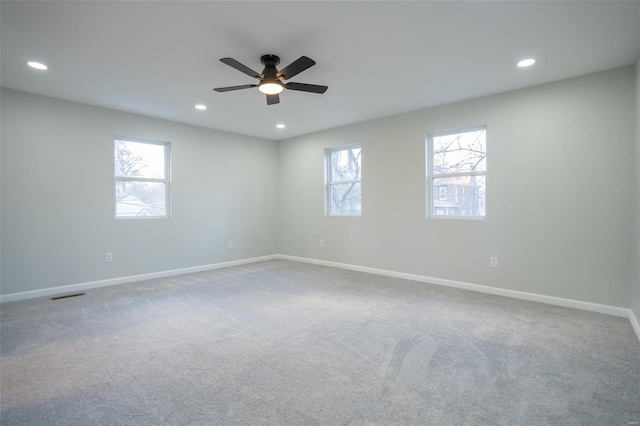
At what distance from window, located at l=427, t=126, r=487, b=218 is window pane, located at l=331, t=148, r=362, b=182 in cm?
131

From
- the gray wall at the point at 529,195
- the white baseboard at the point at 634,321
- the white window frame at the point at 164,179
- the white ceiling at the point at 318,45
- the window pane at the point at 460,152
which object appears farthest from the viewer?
the white window frame at the point at 164,179

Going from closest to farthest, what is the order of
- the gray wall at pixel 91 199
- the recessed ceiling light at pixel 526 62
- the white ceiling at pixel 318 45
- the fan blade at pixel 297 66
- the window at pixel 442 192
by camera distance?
1. the white ceiling at pixel 318 45
2. the fan blade at pixel 297 66
3. the recessed ceiling light at pixel 526 62
4. the gray wall at pixel 91 199
5. the window at pixel 442 192

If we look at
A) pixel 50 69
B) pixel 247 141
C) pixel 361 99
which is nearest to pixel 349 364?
pixel 361 99

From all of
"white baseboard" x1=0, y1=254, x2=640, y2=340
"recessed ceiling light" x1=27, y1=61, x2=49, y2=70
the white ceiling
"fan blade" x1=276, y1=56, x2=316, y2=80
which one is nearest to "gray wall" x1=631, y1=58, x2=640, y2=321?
"white baseboard" x1=0, y1=254, x2=640, y2=340

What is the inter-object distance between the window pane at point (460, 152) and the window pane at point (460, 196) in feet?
0.48

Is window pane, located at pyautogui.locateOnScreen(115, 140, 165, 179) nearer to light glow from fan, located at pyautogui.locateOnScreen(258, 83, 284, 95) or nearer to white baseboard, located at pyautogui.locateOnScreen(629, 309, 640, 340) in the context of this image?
light glow from fan, located at pyautogui.locateOnScreen(258, 83, 284, 95)

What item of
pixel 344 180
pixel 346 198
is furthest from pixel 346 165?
pixel 346 198

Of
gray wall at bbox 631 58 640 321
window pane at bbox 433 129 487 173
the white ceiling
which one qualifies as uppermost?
the white ceiling

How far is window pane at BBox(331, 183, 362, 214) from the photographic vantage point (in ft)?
18.0

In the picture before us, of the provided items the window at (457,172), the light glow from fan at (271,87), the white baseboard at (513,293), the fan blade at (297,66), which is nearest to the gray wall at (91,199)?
the white baseboard at (513,293)

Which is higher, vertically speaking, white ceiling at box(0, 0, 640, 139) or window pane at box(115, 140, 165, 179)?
white ceiling at box(0, 0, 640, 139)

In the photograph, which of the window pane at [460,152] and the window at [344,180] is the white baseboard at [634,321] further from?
the window at [344,180]

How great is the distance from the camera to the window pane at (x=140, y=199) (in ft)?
15.2

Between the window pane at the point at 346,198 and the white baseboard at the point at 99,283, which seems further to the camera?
the window pane at the point at 346,198
